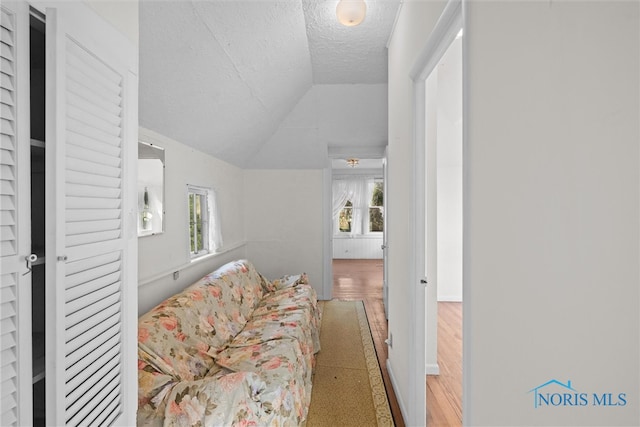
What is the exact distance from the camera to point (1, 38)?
75 centimetres

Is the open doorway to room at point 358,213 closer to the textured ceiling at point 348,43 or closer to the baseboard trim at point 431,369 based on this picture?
the textured ceiling at point 348,43

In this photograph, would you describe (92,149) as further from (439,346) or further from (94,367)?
(439,346)

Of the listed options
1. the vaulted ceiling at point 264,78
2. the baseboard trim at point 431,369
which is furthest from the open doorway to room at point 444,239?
the vaulted ceiling at point 264,78

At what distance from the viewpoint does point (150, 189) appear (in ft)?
8.06

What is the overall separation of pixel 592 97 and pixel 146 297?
258cm

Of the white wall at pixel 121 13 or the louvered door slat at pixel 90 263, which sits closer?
the louvered door slat at pixel 90 263

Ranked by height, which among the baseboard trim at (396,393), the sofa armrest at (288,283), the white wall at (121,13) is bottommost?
the baseboard trim at (396,393)

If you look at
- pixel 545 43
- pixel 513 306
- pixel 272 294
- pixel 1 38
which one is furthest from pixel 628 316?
pixel 272 294

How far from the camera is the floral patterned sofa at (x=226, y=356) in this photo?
61.2 inches

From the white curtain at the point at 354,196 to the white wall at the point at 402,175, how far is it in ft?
19.9

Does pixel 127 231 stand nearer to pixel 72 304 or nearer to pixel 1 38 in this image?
pixel 72 304

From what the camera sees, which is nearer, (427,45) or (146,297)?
(427,45)

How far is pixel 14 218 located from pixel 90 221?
0.21 meters

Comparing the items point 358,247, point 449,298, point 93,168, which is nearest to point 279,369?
point 93,168
